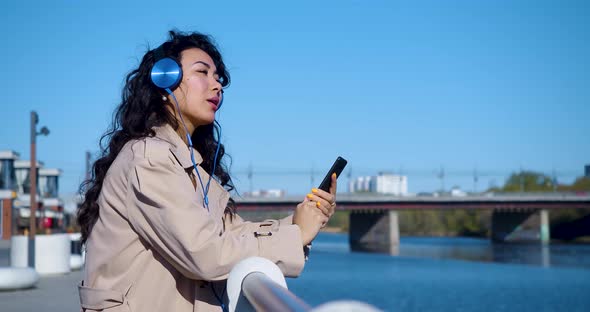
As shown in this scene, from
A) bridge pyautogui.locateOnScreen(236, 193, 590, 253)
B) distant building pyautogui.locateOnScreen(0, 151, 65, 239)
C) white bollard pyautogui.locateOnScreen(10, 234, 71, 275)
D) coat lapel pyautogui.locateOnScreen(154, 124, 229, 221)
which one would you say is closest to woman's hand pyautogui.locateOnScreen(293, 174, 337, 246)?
coat lapel pyautogui.locateOnScreen(154, 124, 229, 221)

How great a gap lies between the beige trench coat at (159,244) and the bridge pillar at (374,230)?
68.1 m

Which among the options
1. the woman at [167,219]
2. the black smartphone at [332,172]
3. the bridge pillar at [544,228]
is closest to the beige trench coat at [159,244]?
the woman at [167,219]

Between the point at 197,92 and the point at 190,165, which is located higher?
the point at 197,92

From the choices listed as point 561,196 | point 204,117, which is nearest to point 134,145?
point 204,117

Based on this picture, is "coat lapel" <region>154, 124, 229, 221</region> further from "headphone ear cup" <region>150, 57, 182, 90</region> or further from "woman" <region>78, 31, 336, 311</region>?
"headphone ear cup" <region>150, 57, 182, 90</region>

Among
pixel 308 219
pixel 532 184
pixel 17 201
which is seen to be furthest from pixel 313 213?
pixel 532 184

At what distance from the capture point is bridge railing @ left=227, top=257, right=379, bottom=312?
1.41 meters

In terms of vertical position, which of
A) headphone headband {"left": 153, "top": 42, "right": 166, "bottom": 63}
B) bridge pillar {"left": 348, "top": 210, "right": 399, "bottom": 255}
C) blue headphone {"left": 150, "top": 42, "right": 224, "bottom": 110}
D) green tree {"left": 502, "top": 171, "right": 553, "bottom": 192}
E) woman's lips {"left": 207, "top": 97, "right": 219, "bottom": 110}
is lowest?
bridge pillar {"left": 348, "top": 210, "right": 399, "bottom": 255}

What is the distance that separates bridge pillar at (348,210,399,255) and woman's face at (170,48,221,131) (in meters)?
67.8

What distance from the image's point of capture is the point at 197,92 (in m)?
2.48

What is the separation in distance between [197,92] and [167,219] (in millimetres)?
599

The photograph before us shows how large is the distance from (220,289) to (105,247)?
34 cm

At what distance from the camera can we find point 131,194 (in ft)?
6.84

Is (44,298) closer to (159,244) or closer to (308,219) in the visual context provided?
(308,219)
